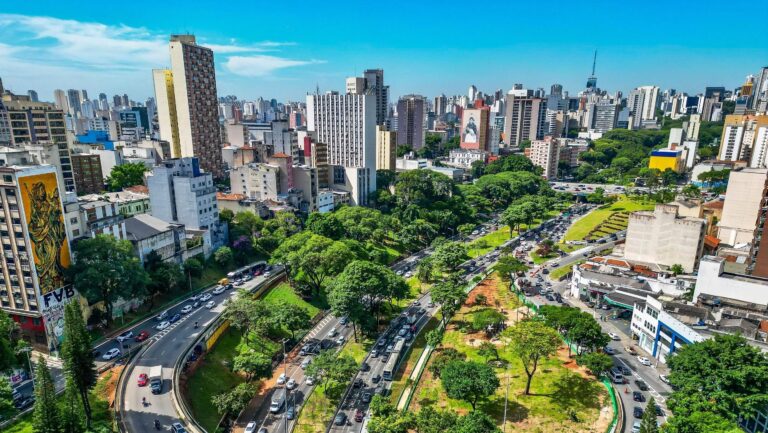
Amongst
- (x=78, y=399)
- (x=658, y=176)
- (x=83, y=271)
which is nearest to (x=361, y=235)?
(x=83, y=271)

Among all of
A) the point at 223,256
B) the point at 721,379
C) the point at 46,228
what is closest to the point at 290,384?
the point at 46,228

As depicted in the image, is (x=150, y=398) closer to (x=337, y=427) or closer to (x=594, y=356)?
(x=337, y=427)

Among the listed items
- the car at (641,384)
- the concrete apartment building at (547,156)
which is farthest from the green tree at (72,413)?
the concrete apartment building at (547,156)

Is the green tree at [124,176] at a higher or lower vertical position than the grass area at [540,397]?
higher

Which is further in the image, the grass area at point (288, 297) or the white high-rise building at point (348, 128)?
the white high-rise building at point (348, 128)

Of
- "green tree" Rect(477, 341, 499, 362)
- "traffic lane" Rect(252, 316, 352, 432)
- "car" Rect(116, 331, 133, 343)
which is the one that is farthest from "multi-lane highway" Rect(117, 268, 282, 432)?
"green tree" Rect(477, 341, 499, 362)

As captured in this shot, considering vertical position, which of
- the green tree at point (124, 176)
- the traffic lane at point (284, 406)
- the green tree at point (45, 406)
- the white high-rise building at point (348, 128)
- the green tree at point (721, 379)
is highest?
the white high-rise building at point (348, 128)

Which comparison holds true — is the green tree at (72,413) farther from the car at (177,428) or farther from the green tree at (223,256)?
the green tree at (223,256)
